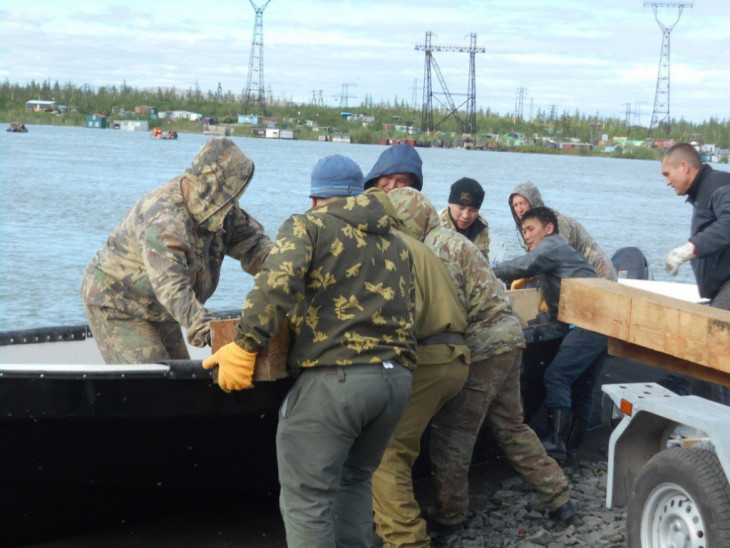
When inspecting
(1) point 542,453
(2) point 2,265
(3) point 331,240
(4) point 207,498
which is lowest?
(2) point 2,265

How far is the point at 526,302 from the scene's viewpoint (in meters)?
7.32

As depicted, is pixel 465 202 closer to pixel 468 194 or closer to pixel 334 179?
pixel 468 194

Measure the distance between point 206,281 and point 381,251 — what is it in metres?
1.81

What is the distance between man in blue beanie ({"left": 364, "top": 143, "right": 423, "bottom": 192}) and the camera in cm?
562

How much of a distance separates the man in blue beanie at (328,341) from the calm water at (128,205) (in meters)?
4.88

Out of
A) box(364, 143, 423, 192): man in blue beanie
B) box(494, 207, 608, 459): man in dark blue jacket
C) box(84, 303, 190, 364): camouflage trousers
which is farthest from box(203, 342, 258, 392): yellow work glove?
box(494, 207, 608, 459): man in dark blue jacket

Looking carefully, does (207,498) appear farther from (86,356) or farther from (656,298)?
(656,298)

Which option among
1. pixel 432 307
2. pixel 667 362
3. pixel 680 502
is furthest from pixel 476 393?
pixel 680 502

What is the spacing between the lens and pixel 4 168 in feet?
168

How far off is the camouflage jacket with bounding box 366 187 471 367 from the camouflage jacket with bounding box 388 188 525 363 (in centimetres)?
22

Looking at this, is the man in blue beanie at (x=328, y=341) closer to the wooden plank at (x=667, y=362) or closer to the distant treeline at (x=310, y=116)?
the wooden plank at (x=667, y=362)

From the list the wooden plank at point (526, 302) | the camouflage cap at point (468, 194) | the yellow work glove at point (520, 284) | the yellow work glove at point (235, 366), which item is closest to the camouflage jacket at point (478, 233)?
the wooden plank at point (526, 302)

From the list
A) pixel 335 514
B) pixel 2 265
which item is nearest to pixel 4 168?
pixel 2 265

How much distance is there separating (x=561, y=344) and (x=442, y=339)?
7.56 ft
